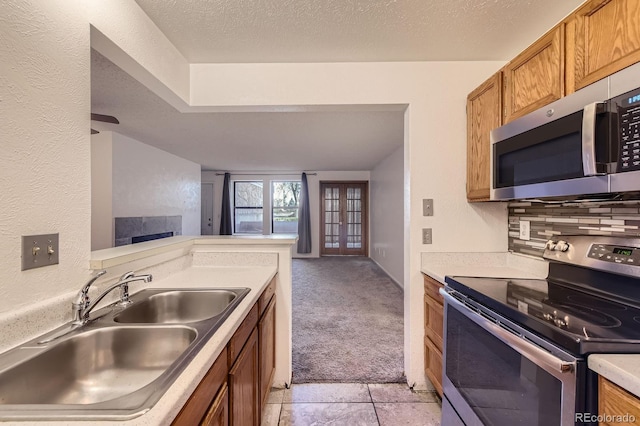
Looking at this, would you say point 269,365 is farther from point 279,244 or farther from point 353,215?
point 353,215

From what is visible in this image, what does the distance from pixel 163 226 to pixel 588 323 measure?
524cm

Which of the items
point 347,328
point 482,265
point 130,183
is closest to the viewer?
point 482,265

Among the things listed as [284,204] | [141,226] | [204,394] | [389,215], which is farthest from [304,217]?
[204,394]

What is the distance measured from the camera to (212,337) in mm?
866

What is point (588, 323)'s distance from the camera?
0.88 m

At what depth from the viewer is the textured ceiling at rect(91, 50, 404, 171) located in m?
2.40

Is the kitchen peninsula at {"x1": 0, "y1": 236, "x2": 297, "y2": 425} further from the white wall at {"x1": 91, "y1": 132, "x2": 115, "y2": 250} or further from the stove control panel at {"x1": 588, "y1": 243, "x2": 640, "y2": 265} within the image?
the white wall at {"x1": 91, "y1": 132, "x2": 115, "y2": 250}

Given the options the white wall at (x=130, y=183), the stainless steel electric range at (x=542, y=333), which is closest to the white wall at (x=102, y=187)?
the white wall at (x=130, y=183)

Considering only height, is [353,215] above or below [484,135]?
below

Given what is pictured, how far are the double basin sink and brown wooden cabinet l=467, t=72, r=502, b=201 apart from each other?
1.61 m

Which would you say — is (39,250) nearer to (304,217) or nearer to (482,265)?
(482,265)

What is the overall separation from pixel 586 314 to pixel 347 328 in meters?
2.24

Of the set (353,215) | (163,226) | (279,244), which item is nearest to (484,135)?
(279,244)

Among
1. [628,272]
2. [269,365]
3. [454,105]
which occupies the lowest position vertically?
[269,365]
